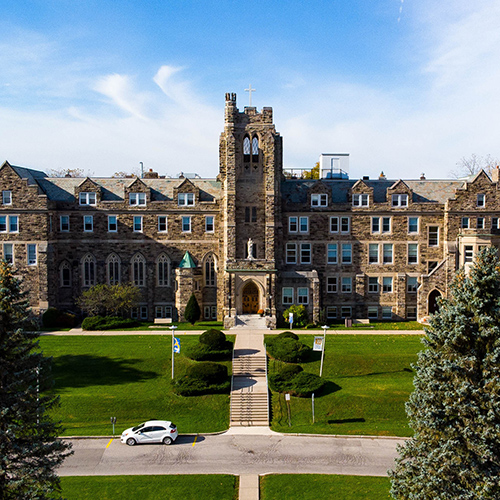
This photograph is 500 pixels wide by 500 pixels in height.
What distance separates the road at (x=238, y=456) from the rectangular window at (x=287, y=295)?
2032 cm

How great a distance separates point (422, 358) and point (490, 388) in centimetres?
225

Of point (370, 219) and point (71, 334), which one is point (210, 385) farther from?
point (370, 219)

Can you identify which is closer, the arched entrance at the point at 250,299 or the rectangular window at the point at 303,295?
the arched entrance at the point at 250,299

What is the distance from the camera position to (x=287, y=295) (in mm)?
45875

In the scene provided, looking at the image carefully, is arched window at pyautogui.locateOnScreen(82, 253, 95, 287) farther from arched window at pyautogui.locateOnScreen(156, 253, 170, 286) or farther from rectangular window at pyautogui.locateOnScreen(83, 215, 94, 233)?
arched window at pyautogui.locateOnScreen(156, 253, 170, 286)

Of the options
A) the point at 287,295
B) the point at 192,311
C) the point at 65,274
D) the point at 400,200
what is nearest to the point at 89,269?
the point at 65,274

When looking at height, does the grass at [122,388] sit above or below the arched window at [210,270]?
below

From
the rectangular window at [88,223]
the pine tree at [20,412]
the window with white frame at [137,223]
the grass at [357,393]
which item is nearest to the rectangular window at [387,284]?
the grass at [357,393]

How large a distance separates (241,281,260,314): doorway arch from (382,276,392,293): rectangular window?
12.6m

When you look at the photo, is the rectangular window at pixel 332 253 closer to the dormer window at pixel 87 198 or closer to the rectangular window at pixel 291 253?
the rectangular window at pixel 291 253

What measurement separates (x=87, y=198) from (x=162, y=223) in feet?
25.1

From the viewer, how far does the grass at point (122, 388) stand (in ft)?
91.1

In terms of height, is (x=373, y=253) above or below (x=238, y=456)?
Result: above

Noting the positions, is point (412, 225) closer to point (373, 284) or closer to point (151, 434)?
point (373, 284)
